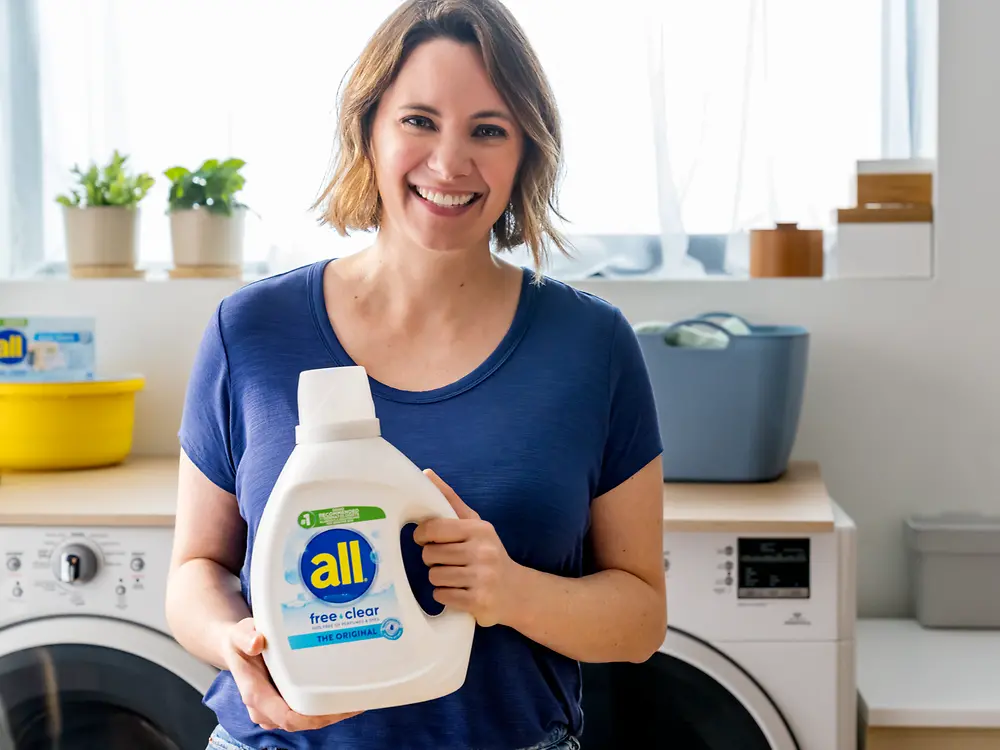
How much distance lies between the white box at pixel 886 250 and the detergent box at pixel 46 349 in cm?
139

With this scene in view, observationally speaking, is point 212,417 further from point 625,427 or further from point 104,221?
point 104,221

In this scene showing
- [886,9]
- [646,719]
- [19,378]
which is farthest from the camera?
[886,9]

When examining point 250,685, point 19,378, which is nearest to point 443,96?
point 250,685

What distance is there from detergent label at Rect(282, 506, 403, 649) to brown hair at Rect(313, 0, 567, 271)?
40 centimetres

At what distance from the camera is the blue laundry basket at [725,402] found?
5.70ft

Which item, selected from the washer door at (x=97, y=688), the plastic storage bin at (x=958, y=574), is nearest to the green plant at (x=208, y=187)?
the washer door at (x=97, y=688)

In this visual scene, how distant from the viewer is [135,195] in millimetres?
2203

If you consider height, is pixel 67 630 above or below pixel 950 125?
below

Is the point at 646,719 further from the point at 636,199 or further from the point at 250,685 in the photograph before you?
the point at 636,199

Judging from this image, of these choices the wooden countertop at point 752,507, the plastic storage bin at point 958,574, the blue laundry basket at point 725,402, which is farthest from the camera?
the plastic storage bin at point 958,574

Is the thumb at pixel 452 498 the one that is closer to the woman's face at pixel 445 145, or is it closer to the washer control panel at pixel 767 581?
the woman's face at pixel 445 145

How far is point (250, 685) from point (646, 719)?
860mm

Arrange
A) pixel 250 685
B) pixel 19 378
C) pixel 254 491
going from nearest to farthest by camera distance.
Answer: pixel 250 685 → pixel 254 491 → pixel 19 378

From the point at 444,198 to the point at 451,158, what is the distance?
0.12 feet
